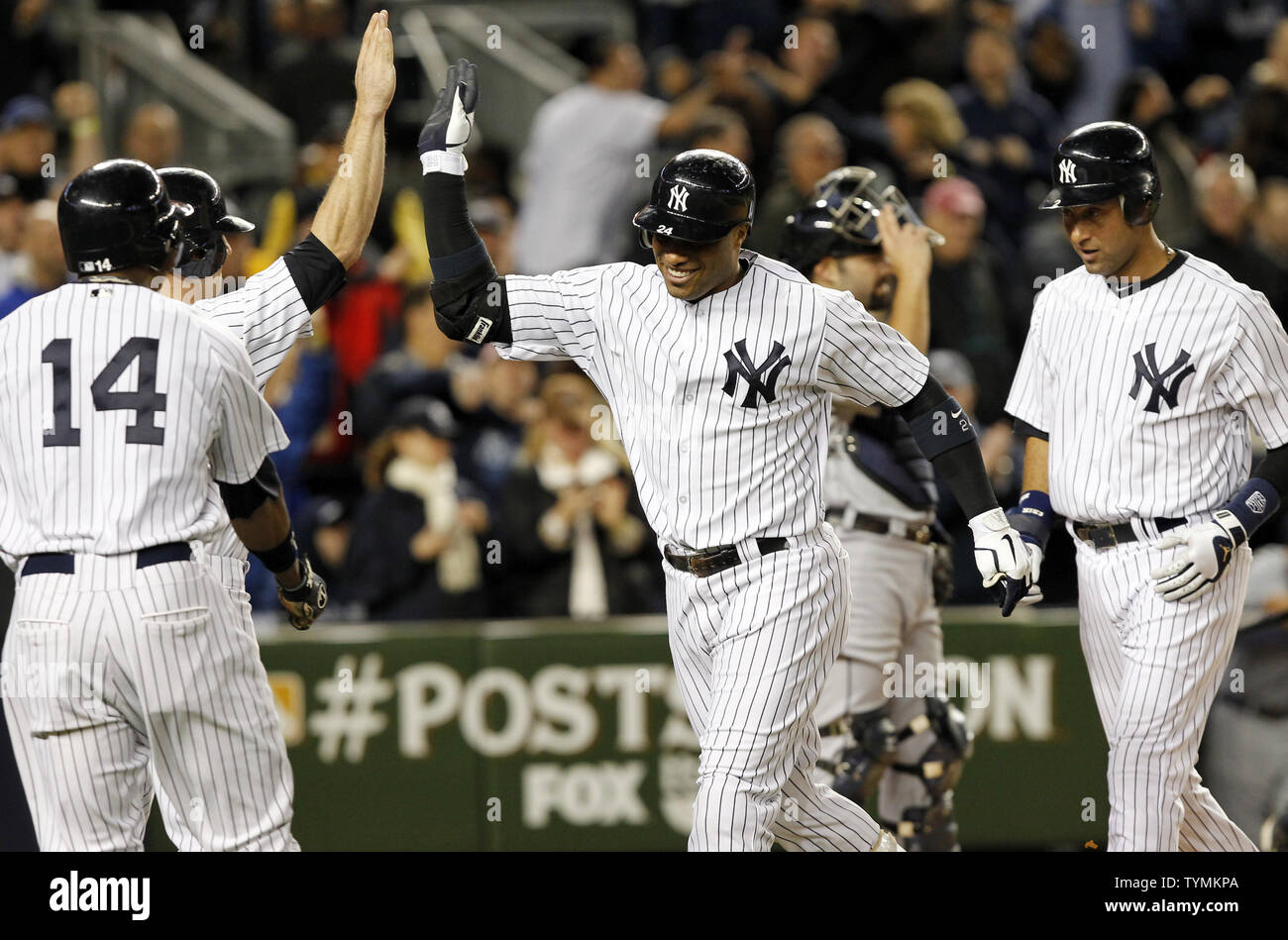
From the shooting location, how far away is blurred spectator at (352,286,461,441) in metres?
8.89

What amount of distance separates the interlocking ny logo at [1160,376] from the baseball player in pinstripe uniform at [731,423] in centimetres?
57

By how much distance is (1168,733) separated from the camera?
5105 millimetres

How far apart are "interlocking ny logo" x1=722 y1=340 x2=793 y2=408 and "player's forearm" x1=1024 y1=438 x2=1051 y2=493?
1.18 metres

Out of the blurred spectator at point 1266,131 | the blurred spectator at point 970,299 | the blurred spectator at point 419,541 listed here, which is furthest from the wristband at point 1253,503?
the blurred spectator at point 1266,131

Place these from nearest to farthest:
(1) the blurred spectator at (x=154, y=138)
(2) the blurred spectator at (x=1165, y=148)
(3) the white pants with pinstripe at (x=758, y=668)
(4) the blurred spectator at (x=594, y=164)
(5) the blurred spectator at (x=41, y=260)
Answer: (3) the white pants with pinstripe at (x=758, y=668)
(5) the blurred spectator at (x=41, y=260)
(2) the blurred spectator at (x=1165, y=148)
(1) the blurred spectator at (x=154, y=138)
(4) the blurred spectator at (x=594, y=164)

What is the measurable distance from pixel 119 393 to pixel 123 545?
1.19 feet

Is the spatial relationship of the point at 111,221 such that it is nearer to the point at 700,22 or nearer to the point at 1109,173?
the point at 1109,173

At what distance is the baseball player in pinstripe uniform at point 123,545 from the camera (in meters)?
4.23

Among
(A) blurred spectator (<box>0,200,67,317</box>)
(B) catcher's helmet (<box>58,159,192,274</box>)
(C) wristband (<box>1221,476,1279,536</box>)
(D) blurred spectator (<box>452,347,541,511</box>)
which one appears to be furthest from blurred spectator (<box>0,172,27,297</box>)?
(C) wristband (<box>1221,476,1279,536</box>)

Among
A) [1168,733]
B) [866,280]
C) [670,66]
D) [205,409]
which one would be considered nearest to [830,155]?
[670,66]

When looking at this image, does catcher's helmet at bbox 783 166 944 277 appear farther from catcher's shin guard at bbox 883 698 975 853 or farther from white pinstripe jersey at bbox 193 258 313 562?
white pinstripe jersey at bbox 193 258 313 562

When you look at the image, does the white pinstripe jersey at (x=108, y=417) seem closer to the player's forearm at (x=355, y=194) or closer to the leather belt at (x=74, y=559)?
the leather belt at (x=74, y=559)

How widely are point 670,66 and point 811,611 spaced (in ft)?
23.0

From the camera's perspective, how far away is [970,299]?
9.02 meters
